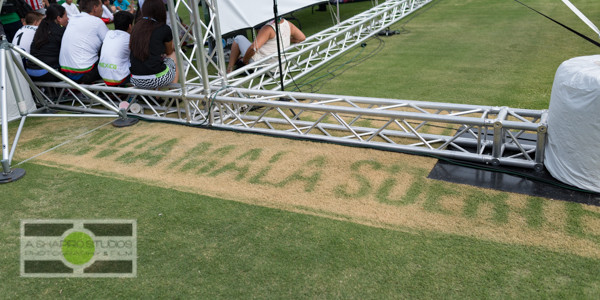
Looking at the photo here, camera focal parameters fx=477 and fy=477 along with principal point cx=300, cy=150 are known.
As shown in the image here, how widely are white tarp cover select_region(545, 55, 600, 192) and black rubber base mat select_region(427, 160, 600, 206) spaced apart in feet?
0.24

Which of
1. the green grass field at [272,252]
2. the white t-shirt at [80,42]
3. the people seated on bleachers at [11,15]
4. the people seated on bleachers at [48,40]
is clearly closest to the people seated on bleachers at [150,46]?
the white t-shirt at [80,42]

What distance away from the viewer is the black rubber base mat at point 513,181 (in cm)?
344

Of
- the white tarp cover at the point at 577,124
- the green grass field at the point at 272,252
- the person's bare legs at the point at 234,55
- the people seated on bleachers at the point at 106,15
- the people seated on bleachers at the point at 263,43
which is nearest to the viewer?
the green grass field at the point at 272,252

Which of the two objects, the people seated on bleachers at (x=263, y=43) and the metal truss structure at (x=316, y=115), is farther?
the people seated on bleachers at (x=263, y=43)

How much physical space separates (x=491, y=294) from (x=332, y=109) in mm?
2282

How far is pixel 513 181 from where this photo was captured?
146 inches

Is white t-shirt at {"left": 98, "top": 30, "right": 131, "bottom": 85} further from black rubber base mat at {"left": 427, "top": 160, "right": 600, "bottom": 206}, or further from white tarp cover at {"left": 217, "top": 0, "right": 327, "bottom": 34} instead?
black rubber base mat at {"left": 427, "top": 160, "right": 600, "bottom": 206}

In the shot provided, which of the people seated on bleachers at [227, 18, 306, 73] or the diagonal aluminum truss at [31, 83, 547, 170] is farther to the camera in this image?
the people seated on bleachers at [227, 18, 306, 73]

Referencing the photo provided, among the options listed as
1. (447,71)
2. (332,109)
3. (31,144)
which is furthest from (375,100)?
(31,144)

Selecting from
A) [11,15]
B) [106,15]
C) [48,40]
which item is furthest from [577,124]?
[106,15]

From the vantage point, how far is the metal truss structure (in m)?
4.00

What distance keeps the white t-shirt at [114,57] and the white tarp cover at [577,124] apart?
476 cm

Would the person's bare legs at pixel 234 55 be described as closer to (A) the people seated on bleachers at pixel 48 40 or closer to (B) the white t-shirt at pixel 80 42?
(B) the white t-shirt at pixel 80 42

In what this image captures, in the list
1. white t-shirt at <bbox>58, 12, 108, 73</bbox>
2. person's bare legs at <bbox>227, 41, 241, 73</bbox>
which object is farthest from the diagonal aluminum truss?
person's bare legs at <bbox>227, 41, 241, 73</bbox>
